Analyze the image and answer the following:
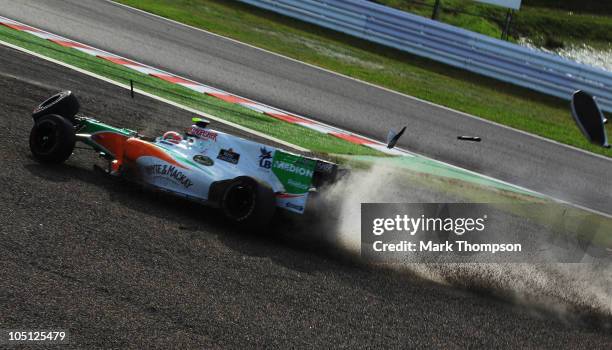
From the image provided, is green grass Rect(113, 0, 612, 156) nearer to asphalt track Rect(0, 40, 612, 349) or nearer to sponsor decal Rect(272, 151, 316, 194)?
sponsor decal Rect(272, 151, 316, 194)

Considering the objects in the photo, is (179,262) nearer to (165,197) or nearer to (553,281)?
(165,197)

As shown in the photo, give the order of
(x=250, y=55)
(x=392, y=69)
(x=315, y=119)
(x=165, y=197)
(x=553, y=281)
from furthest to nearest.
Answer: (x=392, y=69) < (x=250, y=55) < (x=315, y=119) < (x=165, y=197) < (x=553, y=281)

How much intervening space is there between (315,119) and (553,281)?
6.33 metres

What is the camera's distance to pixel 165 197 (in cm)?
721

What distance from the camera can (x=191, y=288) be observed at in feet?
17.6

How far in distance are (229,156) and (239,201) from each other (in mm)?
534

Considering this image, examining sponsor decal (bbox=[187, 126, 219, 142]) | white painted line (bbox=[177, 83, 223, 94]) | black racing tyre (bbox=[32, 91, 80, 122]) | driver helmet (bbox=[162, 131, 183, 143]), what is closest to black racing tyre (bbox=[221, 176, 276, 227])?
sponsor decal (bbox=[187, 126, 219, 142])

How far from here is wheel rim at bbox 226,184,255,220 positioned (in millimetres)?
6637

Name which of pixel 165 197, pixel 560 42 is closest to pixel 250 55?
pixel 165 197

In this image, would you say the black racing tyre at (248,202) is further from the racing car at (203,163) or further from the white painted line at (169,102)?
the white painted line at (169,102)

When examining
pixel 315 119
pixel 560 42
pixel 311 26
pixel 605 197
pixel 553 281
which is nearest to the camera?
pixel 553 281

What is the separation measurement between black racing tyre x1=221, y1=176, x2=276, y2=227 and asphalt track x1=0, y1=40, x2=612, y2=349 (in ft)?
0.49

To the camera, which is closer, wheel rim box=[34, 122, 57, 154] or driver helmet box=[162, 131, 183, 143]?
wheel rim box=[34, 122, 57, 154]

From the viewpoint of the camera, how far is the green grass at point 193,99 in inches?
424
